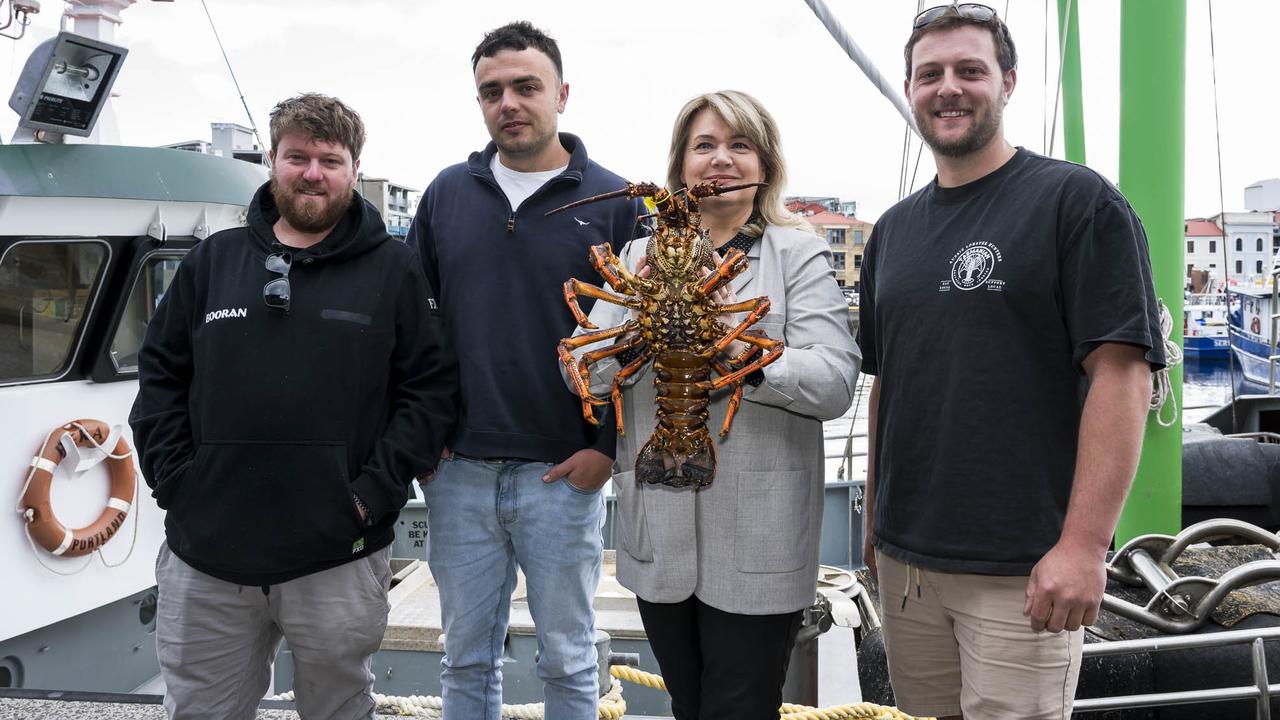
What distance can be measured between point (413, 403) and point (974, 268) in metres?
1.78

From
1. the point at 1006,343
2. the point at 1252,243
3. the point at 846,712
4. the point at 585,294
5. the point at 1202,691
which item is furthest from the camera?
the point at 1252,243

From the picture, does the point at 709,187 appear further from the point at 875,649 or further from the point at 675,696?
the point at 875,649

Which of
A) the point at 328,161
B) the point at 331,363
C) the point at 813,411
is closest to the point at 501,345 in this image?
the point at 331,363

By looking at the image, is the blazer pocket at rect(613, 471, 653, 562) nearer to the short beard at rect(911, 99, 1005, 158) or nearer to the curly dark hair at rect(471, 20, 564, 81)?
the short beard at rect(911, 99, 1005, 158)

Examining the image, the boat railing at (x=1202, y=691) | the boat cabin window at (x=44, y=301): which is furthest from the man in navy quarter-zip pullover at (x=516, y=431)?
the boat cabin window at (x=44, y=301)

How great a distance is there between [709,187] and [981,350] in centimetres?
87

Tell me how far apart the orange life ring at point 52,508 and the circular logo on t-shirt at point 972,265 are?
5408mm


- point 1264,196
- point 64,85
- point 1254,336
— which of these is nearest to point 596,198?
point 64,85

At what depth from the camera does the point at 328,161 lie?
9.65 ft

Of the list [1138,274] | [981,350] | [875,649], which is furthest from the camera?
[875,649]

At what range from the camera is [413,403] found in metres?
2.89

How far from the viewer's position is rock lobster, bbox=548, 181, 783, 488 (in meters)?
2.50

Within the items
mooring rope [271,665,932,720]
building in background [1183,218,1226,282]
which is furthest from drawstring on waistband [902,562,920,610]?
building in background [1183,218,1226,282]

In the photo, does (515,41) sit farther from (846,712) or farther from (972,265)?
(846,712)
